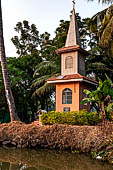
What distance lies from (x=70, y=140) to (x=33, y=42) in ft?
66.8

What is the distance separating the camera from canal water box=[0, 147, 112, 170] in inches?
283

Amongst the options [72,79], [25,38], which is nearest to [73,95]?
[72,79]

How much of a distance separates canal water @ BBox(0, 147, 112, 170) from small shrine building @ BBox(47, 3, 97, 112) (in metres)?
4.34

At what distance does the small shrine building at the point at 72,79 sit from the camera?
1277cm

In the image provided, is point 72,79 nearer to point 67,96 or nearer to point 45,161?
point 67,96

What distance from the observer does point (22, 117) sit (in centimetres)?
2258

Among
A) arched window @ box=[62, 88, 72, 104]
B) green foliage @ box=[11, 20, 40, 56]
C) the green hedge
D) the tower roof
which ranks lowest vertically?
the green hedge

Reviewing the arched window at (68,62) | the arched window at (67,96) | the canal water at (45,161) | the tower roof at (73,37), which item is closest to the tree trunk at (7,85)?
the canal water at (45,161)

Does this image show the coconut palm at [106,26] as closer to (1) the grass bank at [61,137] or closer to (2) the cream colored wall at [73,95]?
(2) the cream colored wall at [73,95]

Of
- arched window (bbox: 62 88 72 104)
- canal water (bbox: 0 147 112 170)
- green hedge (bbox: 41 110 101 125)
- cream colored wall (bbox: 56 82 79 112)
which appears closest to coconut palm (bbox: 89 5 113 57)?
cream colored wall (bbox: 56 82 79 112)

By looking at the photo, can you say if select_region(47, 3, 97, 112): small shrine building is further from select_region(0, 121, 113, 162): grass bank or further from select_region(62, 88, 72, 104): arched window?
select_region(0, 121, 113, 162): grass bank

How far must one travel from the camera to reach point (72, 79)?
497 inches

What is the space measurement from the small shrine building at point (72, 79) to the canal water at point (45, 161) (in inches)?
171

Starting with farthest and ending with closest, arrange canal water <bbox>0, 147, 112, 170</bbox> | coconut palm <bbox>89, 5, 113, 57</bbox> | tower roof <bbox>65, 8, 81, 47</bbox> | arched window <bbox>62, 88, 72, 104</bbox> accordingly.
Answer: tower roof <bbox>65, 8, 81, 47</bbox> → arched window <bbox>62, 88, 72, 104</bbox> → coconut palm <bbox>89, 5, 113, 57</bbox> → canal water <bbox>0, 147, 112, 170</bbox>
